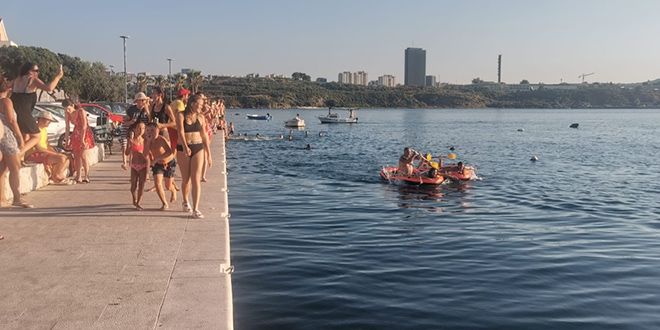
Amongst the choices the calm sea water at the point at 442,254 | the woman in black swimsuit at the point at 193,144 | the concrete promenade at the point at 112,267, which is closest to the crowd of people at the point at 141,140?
the woman in black swimsuit at the point at 193,144

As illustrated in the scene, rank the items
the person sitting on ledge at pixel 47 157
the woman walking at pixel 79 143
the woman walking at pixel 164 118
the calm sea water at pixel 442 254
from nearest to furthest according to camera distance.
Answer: the calm sea water at pixel 442 254 < the woman walking at pixel 164 118 < the person sitting on ledge at pixel 47 157 < the woman walking at pixel 79 143

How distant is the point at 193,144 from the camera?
8.55 m

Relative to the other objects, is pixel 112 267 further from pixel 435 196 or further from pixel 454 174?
pixel 454 174

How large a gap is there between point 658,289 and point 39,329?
8027 millimetres

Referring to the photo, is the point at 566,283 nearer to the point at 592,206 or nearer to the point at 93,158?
the point at 592,206

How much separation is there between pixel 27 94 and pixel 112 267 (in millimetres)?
4016

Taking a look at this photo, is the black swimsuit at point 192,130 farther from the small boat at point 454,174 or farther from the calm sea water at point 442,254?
the small boat at point 454,174

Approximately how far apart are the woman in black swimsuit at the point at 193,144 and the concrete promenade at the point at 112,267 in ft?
1.62

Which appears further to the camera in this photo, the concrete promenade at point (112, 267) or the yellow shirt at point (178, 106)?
the yellow shirt at point (178, 106)

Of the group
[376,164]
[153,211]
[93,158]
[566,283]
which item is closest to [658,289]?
[566,283]

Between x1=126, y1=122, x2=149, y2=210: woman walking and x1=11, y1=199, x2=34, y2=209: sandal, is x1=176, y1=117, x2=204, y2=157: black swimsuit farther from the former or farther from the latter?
x1=11, y1=199, x2=34, y2=209: sandal

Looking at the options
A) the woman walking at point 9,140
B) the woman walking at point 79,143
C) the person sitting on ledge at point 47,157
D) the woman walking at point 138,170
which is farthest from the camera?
the woman walking at point 79,143

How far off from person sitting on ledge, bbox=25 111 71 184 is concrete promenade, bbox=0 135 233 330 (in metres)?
1.37

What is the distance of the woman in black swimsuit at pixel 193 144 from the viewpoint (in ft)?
27.7
